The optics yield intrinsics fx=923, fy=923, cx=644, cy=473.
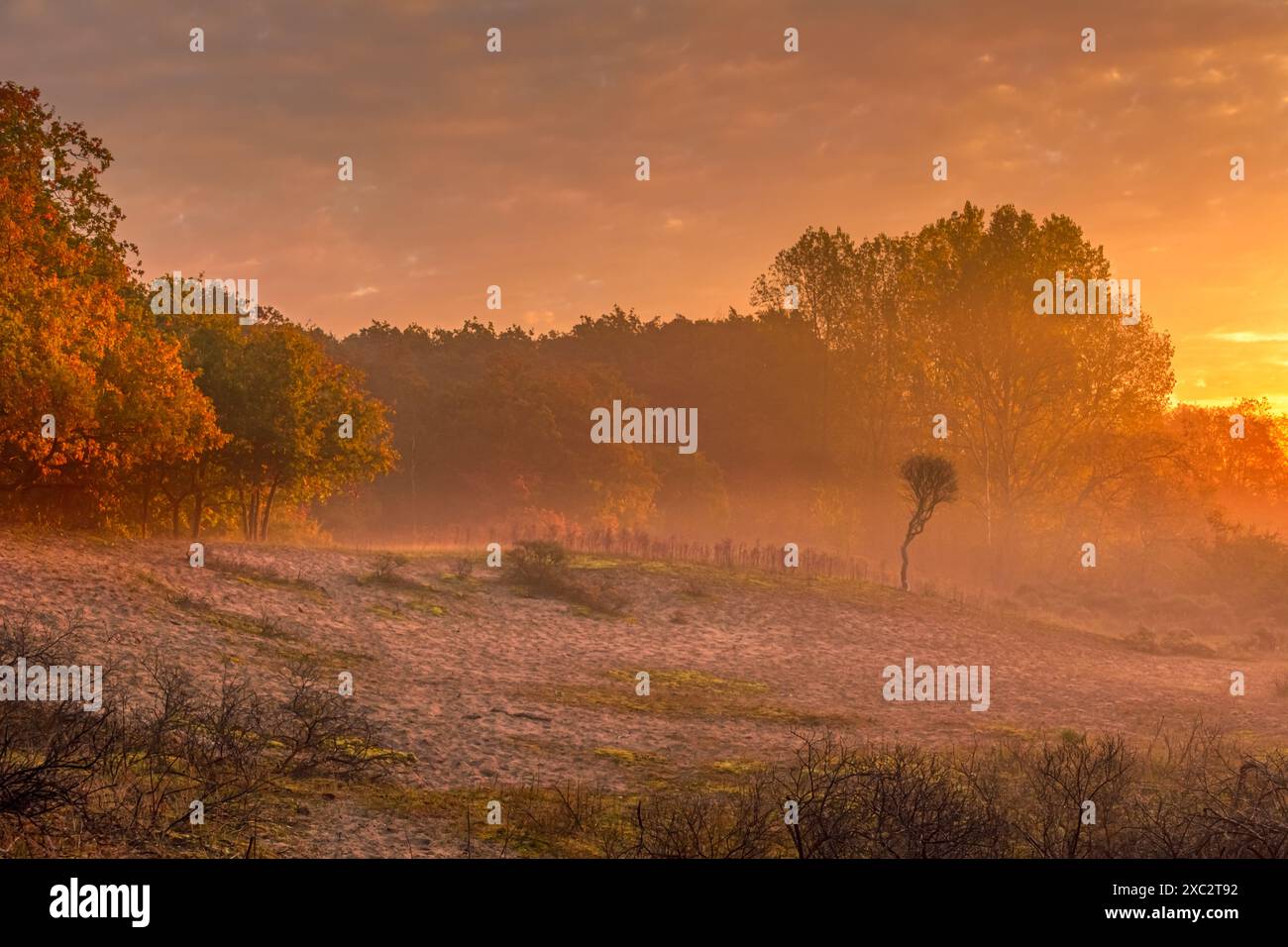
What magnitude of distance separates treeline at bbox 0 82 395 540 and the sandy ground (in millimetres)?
2454

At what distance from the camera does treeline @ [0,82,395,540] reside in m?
21.1

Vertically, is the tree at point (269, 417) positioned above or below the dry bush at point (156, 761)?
above

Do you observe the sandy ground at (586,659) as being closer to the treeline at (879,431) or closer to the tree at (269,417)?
the tree at (269,417)

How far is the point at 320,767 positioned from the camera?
10992mm

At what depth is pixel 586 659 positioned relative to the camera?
23188 mm

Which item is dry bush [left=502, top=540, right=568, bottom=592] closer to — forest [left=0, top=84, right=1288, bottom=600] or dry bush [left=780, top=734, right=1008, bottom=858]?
forest [left=0, top=84, right=1288, bottom=600]

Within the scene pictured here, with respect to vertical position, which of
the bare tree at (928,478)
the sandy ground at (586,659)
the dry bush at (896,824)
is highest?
the bare tree at (928,478)

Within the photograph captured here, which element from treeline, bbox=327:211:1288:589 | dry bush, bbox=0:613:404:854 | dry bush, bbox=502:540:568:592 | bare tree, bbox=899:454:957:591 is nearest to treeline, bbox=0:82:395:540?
dry bush, bbox=502:540:568:592

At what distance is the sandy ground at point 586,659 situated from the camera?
46.7 feet

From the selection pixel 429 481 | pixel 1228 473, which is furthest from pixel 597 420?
pixel 1228 473

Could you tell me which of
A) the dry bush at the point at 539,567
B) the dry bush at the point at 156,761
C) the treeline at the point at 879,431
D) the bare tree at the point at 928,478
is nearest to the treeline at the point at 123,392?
the dry bush at the point at 539,567

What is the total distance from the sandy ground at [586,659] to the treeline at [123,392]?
96.6 inches

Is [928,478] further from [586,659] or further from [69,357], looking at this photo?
[69,357]

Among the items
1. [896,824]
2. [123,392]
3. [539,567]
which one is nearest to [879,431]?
[539,567]
